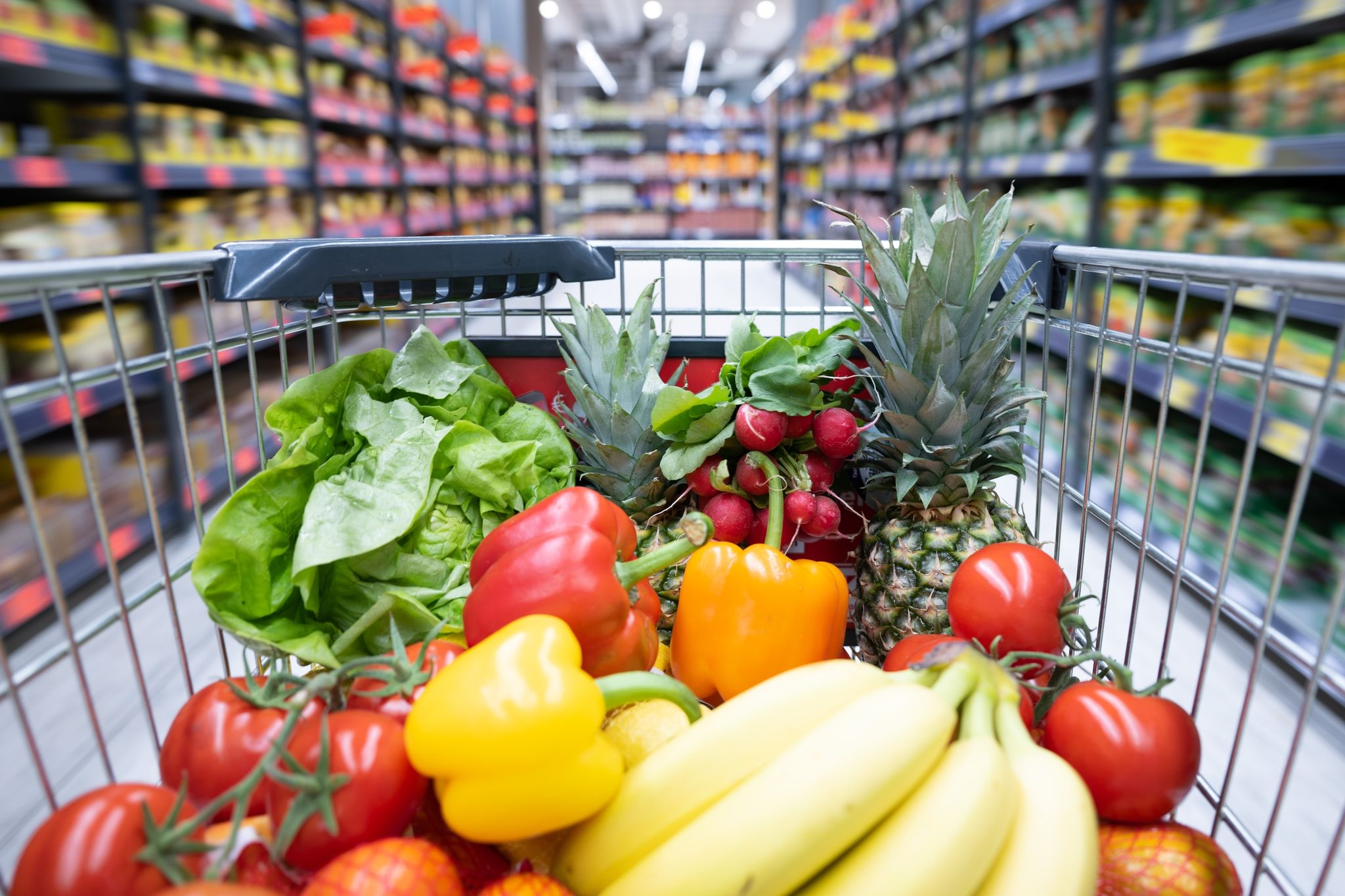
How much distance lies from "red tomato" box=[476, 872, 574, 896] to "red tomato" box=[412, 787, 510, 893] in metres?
0.12

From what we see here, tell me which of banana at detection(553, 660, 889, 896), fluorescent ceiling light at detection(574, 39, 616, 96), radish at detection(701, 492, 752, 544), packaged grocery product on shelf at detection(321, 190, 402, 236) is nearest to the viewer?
banana at detection(553, 660, 889, 896)

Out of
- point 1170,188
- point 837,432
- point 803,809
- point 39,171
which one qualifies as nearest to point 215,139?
point 39,171

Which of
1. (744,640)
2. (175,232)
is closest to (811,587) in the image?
(744,640)

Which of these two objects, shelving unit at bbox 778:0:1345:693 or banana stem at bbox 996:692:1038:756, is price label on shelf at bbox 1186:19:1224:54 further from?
banana stem at bbox 996:692:1038:756

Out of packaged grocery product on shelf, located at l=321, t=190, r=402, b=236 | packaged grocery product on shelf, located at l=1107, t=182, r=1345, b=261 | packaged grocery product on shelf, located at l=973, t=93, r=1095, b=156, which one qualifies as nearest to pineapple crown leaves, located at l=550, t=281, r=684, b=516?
packaged grocery product on shelf, located at l=1107, t=182, r=1345, b=261

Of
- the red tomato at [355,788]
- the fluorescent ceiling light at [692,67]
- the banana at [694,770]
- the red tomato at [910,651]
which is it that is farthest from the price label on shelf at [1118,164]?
the fluorescent ceiling light at [692,67]

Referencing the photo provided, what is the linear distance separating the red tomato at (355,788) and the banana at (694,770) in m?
0.15

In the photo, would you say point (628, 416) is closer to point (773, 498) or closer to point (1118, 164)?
point (773, 498)

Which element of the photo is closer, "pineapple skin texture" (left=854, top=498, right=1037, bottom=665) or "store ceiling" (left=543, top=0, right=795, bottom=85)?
"pineapple skin texture" (left=854, top=498, right=1037, bottom=665)

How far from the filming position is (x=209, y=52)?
3584mm

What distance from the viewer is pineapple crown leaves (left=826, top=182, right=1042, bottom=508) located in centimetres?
113

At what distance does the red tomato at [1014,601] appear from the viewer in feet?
3.15

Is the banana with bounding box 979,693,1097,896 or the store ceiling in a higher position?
the store ceiling

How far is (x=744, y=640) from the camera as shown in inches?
42.4
